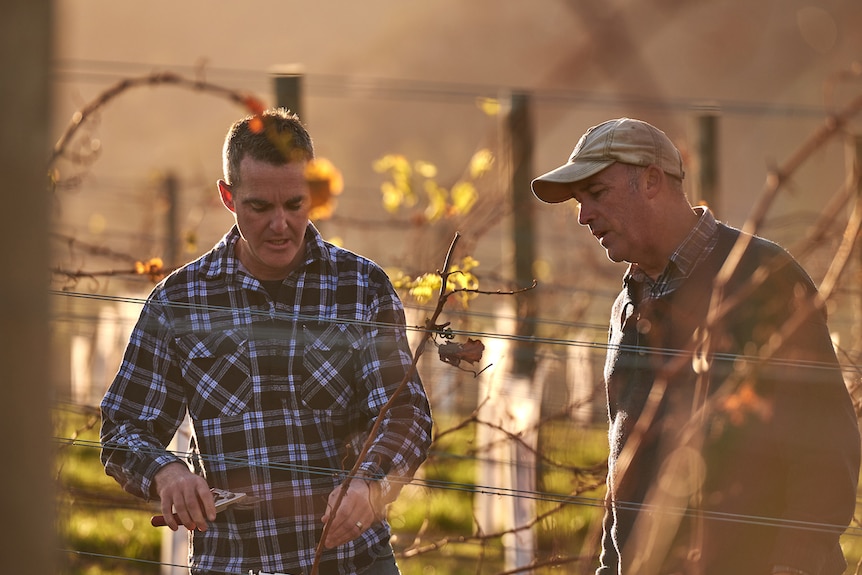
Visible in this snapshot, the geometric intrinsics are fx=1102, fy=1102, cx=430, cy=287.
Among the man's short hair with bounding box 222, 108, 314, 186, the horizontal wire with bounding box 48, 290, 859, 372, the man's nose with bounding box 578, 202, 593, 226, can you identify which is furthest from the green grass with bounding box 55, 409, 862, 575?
the man's short hair with bounding box 222, 108, 314, 186

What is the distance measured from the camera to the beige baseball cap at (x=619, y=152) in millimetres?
2092

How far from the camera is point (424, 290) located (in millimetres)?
2285

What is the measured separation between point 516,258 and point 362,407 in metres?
3.09

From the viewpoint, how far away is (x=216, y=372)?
2.21 metres

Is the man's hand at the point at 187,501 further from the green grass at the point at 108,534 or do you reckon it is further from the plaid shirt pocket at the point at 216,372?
the green grass at the point at 108,534

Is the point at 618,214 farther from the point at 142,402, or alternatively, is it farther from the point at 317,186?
the point at 142,402

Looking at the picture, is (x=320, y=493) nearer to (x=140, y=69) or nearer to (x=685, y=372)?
(x=685, y=372)

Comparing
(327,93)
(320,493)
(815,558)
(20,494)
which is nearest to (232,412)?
(320,493)

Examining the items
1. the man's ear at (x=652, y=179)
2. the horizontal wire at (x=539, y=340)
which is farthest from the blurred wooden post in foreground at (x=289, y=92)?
the man's ear at (x=652, y=179)

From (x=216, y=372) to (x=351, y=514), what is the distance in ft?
1.48

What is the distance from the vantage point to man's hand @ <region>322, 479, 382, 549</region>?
1959 millimetres

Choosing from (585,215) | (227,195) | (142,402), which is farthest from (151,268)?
(585,215)

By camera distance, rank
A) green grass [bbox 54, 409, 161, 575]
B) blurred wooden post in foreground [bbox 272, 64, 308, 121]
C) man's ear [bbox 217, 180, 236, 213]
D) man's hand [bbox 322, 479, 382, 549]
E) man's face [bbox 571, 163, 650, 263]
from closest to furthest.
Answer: man's hand [bbox 322, 479, 382, 549]
man's face [bbox 571, 163, 650, 263]
man's ear [bbox 217, 180, 236, 213]
blurred wooden post in foreground [bbox 272, 64, 308, 121]
green grass [bbox 54, 409, 161, 575]

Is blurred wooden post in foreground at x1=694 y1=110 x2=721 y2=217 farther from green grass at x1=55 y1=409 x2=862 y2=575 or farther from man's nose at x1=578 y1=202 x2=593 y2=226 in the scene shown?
man's nose at x1=578 y1=202 x2=593 y2=226
